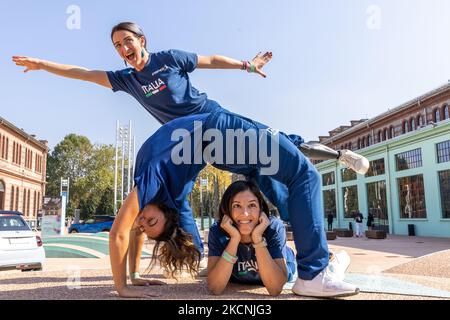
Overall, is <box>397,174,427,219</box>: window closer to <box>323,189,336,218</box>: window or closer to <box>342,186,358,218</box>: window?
<box>342,186,358,218</box>: window

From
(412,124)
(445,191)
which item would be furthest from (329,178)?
(445,191)

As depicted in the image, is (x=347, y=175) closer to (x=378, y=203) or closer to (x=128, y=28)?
(x=378, y=203)

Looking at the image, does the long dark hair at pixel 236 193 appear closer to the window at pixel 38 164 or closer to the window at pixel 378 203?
the window at pixel 378 203

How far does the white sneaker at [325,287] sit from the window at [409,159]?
68.6 ft

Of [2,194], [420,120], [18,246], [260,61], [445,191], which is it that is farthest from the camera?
[2,194]

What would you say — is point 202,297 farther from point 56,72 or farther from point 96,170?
point 96,170

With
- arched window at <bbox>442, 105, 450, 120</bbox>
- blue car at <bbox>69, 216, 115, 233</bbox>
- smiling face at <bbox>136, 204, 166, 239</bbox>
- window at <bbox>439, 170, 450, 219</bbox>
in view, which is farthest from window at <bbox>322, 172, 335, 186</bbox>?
smiling face at <bbox>136, 204, 166, 239</bbox>

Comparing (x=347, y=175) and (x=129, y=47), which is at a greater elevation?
(x=347, y=175)

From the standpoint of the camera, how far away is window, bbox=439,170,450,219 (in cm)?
1972

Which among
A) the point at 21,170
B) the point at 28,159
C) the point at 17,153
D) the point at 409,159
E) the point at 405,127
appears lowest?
the point at 409,159

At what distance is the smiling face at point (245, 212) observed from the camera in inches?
105

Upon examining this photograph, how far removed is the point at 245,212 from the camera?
2.65 metres

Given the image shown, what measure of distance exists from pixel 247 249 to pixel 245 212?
0.45m

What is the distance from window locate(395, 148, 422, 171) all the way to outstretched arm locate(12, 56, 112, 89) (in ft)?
68.9
